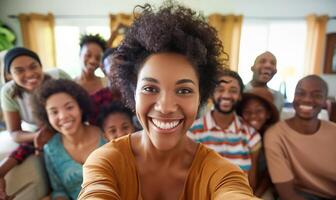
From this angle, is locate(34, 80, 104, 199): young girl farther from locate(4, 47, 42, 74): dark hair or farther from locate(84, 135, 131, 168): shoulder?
locate(84, 135, 131, 168): shoulder

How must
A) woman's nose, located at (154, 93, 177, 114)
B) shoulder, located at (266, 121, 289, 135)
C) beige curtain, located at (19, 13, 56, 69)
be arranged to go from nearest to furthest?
woman's nose, located at (154, 93, 177, 114) → shoulder, located at (266, 121, 289, 135) → beige curtain, located at (19, 13, 56, 69)

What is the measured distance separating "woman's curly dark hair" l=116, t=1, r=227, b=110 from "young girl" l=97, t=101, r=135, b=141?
457mm

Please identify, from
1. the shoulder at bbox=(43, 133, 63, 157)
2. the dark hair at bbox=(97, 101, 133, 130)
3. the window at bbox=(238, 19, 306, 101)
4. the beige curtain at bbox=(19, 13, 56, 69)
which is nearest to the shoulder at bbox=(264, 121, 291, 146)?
the window at bbox=(238, 19, 306, 101)

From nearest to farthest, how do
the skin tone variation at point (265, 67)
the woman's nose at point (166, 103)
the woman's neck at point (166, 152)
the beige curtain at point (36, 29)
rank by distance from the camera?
1. the woman's nose at point (166, 103)
2. the woman's neck at point (166, 152)
3. the skin tone variation at point (265, 67)
4. the beige curtain at point (36, 29)

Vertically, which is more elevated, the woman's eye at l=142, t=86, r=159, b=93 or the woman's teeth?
the woman's eye at l=142, t=86, r=159, b=93

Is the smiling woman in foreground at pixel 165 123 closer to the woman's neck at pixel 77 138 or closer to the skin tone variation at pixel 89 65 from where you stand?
the woman's neck at pixel 77 138

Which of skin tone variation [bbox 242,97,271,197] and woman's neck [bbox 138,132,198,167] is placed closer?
woman's neck [bbox 138,132,198,167]

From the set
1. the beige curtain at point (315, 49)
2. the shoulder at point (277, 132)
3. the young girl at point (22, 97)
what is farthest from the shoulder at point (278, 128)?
the young girl at point (22, 97)

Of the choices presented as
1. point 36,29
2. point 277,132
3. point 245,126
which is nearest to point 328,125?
point 277,132

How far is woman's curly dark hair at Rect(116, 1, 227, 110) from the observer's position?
582 millimetres

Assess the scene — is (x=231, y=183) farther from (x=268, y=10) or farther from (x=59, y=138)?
(x=268, y=10)

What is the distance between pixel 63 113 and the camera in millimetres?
1037

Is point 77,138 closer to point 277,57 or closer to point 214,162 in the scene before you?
point 214,162

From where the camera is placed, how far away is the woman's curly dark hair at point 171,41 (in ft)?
1.91
